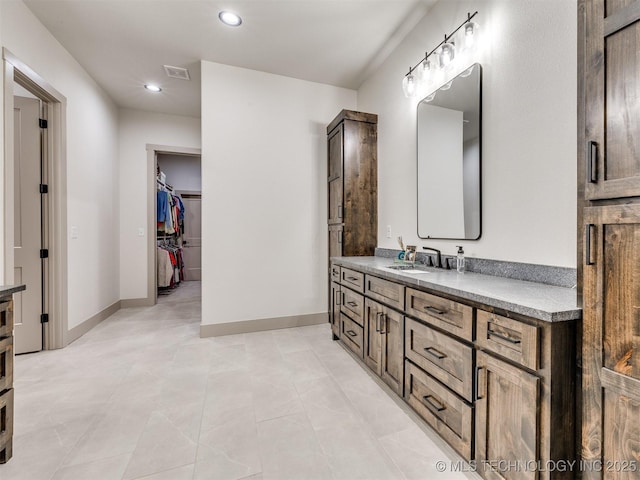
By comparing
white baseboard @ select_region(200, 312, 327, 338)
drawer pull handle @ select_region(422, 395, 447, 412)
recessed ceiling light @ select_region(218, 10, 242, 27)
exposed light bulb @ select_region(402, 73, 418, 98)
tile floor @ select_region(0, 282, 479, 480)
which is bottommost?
tile floor @ select_region(0, 282, 479, 480)

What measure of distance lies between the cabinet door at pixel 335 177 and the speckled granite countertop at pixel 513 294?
60.4 inches

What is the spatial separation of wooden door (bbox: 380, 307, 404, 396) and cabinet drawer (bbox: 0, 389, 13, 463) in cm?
204

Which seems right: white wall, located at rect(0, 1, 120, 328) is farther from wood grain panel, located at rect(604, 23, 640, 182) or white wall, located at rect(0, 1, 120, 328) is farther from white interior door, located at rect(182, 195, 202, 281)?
wood grain panel, located at rect(604, 23, 640, 182)

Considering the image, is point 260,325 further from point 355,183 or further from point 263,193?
point 355,183

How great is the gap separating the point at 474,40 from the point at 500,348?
A: 197 centimetres

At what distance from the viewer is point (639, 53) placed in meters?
0.91

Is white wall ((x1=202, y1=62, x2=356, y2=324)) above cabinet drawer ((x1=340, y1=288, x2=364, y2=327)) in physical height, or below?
above

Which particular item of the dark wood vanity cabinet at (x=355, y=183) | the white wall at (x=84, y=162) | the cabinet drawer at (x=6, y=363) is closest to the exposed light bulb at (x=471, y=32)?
the dark wood vanity cabinet at (x=355, y=183)

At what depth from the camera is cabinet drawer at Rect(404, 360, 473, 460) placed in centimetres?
136

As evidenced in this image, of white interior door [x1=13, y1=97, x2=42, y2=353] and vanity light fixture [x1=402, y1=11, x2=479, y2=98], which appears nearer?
vanity light fixture [x1=402, y1=11, x2=479, y2=98]

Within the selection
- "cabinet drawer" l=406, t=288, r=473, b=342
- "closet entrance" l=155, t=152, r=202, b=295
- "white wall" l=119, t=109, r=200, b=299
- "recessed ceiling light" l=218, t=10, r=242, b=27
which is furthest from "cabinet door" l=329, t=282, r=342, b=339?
"closet entrance" l=155, t=152, r=202, b=295

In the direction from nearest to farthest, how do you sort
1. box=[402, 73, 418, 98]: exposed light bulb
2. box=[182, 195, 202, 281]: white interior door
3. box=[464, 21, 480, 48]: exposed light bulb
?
box=[464, 21, 480, 48]: exposed light bulb < box=[402, 73, 418, 98]: exposed light bulb < box=[182, 195, 202, 281]: white interior door

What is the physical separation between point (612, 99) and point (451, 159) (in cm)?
125

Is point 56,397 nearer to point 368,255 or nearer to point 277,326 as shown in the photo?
point 277,326
